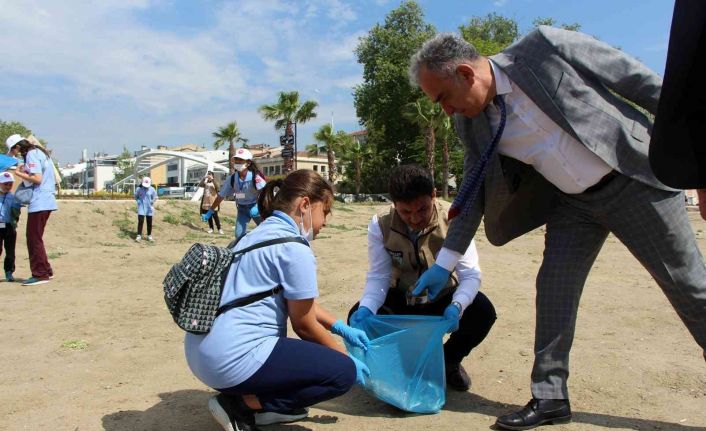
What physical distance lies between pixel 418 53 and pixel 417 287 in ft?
3.47

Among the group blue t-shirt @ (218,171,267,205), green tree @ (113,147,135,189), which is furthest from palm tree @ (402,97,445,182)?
green tree @ (113,147,135,189)

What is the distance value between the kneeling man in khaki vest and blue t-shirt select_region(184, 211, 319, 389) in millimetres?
659

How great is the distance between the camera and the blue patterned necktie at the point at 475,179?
2.38m

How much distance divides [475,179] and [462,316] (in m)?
0.74

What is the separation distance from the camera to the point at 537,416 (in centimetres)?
239

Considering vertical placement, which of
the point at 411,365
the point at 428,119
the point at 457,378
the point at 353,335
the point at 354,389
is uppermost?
the point at 428,119

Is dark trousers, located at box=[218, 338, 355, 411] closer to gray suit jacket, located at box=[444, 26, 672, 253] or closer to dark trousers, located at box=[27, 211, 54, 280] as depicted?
gray suit jacket, located at box=[444, 26, 672, 253]

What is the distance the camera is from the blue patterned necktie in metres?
2.38

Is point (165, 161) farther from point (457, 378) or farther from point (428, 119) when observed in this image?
point (457, 378)

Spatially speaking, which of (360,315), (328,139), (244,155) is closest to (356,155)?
(328,139)

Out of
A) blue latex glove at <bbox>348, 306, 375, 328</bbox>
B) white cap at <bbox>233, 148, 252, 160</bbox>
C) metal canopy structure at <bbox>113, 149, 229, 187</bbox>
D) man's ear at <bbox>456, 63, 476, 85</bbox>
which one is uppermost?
metal canopy structure at <bbox>113, 149, 229, 187</bbox>

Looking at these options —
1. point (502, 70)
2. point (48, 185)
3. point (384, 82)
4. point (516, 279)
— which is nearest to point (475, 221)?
point (502, 70)

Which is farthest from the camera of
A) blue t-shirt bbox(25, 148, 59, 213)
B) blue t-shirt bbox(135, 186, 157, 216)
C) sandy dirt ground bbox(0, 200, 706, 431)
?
blue t-shirt bbox(135, 186, 157, 216)

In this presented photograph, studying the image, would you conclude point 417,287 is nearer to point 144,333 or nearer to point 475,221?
point 475,221
